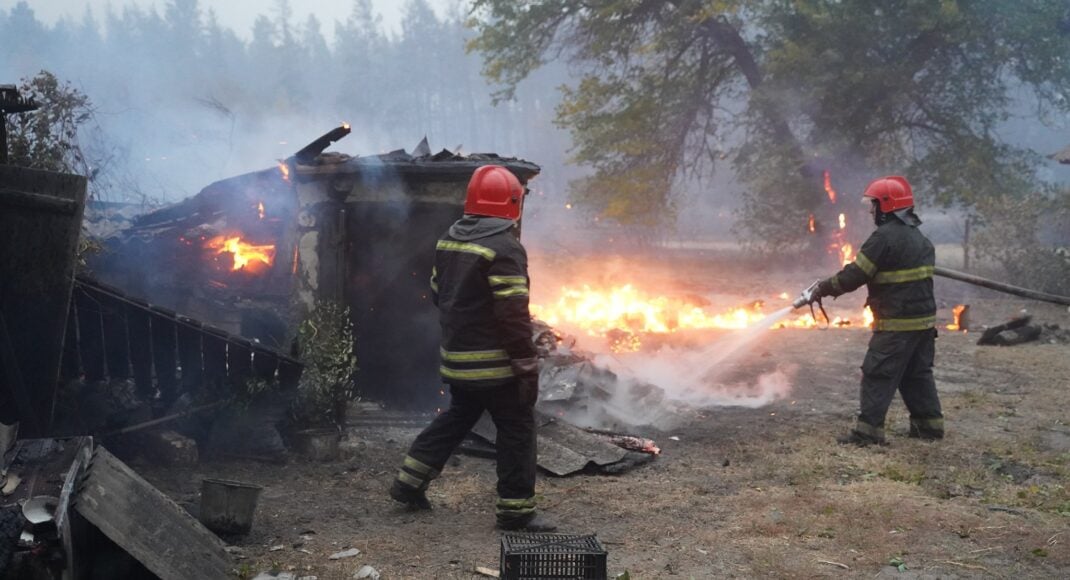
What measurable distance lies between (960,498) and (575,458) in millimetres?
2576

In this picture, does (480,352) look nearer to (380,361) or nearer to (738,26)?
(380,361)

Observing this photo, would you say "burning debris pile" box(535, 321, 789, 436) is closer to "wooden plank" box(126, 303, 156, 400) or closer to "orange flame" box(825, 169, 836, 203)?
"wooden plank" box(126, 303, 156, 400)

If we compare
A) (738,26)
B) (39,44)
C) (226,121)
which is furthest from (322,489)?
(39,44)

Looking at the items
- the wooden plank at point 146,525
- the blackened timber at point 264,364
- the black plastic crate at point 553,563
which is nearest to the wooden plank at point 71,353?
the blackened timber at point 264,364

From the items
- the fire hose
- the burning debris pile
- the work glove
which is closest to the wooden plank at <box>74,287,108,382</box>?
the work glove

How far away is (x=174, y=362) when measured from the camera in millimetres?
5832

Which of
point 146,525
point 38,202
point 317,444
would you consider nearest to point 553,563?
point 146,525

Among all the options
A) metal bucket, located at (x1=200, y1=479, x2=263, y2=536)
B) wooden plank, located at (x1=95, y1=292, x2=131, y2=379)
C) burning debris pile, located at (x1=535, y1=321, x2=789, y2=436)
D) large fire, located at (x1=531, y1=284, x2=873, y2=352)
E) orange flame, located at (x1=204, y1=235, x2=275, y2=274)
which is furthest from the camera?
large fire, located at (x1=531, y1=284, x2=873, y2=352)

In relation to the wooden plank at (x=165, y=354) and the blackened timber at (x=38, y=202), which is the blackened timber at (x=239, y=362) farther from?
the blackened timber at (x=38, y=202)

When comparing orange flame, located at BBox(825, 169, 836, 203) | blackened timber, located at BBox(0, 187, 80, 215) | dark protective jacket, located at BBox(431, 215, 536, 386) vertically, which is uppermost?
orange flame, located at BBox(825, 169, 836, 203)

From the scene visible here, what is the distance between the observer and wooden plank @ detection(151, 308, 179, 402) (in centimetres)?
572

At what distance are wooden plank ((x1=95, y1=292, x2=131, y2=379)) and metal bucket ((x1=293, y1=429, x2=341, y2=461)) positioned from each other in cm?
131

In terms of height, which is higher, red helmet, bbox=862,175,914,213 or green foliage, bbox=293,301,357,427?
red helmet, bbox=862,175,914,213

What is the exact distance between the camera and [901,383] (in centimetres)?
681
